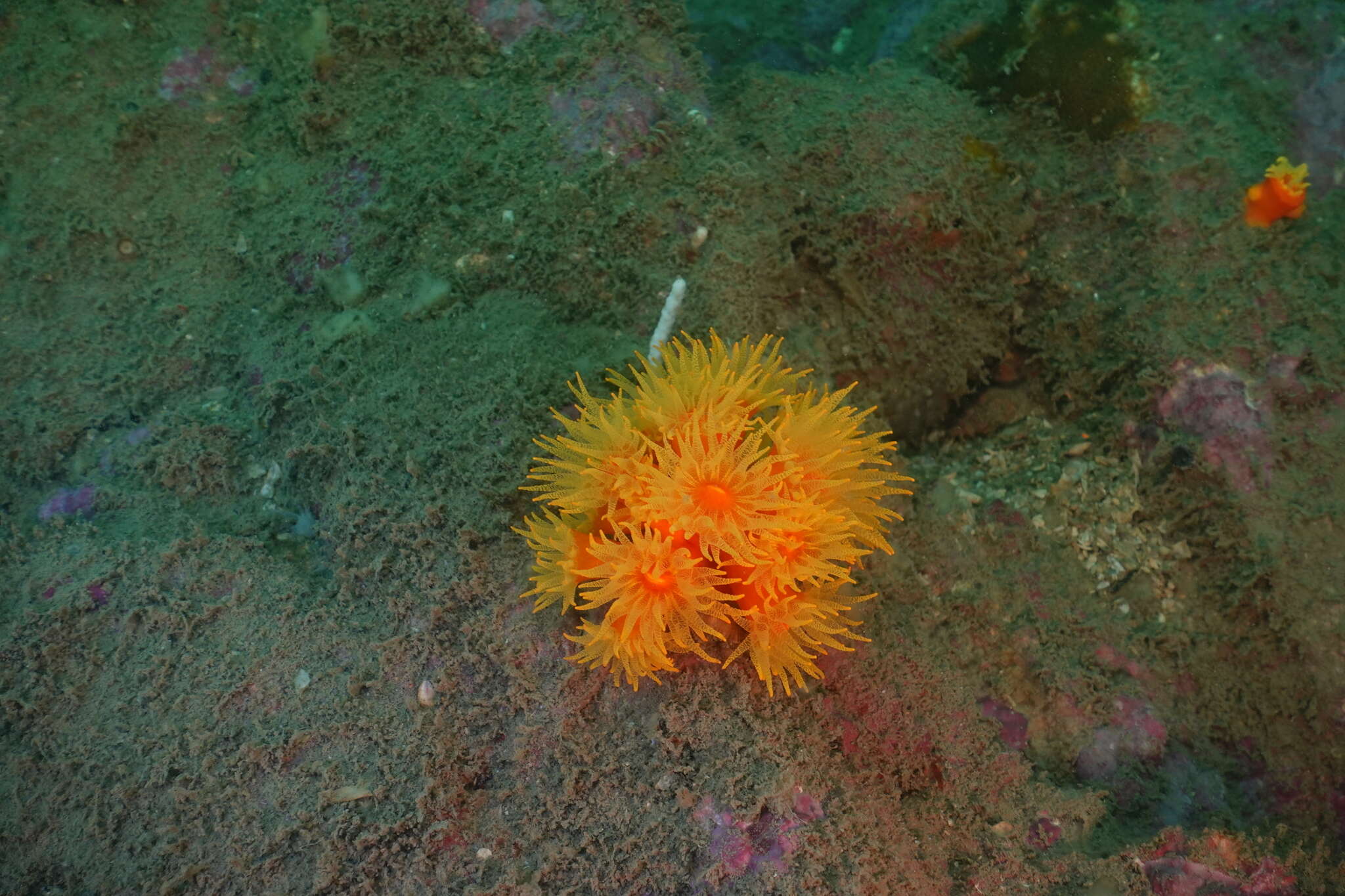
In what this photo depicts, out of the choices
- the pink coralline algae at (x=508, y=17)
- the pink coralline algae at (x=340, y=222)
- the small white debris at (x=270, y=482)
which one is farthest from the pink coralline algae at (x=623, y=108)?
the small white debris at (x=270, y=482)

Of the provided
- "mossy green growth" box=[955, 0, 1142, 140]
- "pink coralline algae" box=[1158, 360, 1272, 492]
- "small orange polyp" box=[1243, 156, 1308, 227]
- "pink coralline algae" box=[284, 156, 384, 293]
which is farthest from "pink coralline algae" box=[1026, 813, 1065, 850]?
"pink coralline algae" box=[284, 156, 384, 293]

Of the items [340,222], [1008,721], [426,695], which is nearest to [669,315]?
[340,222]

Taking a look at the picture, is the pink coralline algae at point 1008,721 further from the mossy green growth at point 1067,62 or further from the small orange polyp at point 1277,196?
the mossy green growth at point 1067,62

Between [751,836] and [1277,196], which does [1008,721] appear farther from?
[1277,196]

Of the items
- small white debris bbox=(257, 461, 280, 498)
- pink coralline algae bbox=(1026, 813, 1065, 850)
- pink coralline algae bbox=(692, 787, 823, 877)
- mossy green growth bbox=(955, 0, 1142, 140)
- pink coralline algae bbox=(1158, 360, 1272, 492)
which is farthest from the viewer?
mossy green growth bbox=(955, 0, 1142, 140)

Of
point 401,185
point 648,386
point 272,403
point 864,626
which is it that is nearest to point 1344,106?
point 864,626

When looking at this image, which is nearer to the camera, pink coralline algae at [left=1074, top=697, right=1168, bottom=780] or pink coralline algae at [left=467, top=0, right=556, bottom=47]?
pink coralline algae at [left=1074, top=697, right=1168, bottom=780]

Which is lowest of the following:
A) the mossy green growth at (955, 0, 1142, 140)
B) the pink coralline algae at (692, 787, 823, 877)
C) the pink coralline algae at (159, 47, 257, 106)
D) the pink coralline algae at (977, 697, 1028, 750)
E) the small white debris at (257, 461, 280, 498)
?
the small white debris at (257, 461, 280, 498)

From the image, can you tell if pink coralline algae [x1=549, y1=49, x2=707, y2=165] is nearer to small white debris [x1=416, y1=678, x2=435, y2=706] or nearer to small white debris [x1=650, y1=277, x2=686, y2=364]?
small white debris [x1=650, y1=277, x2=686, y2=364]
